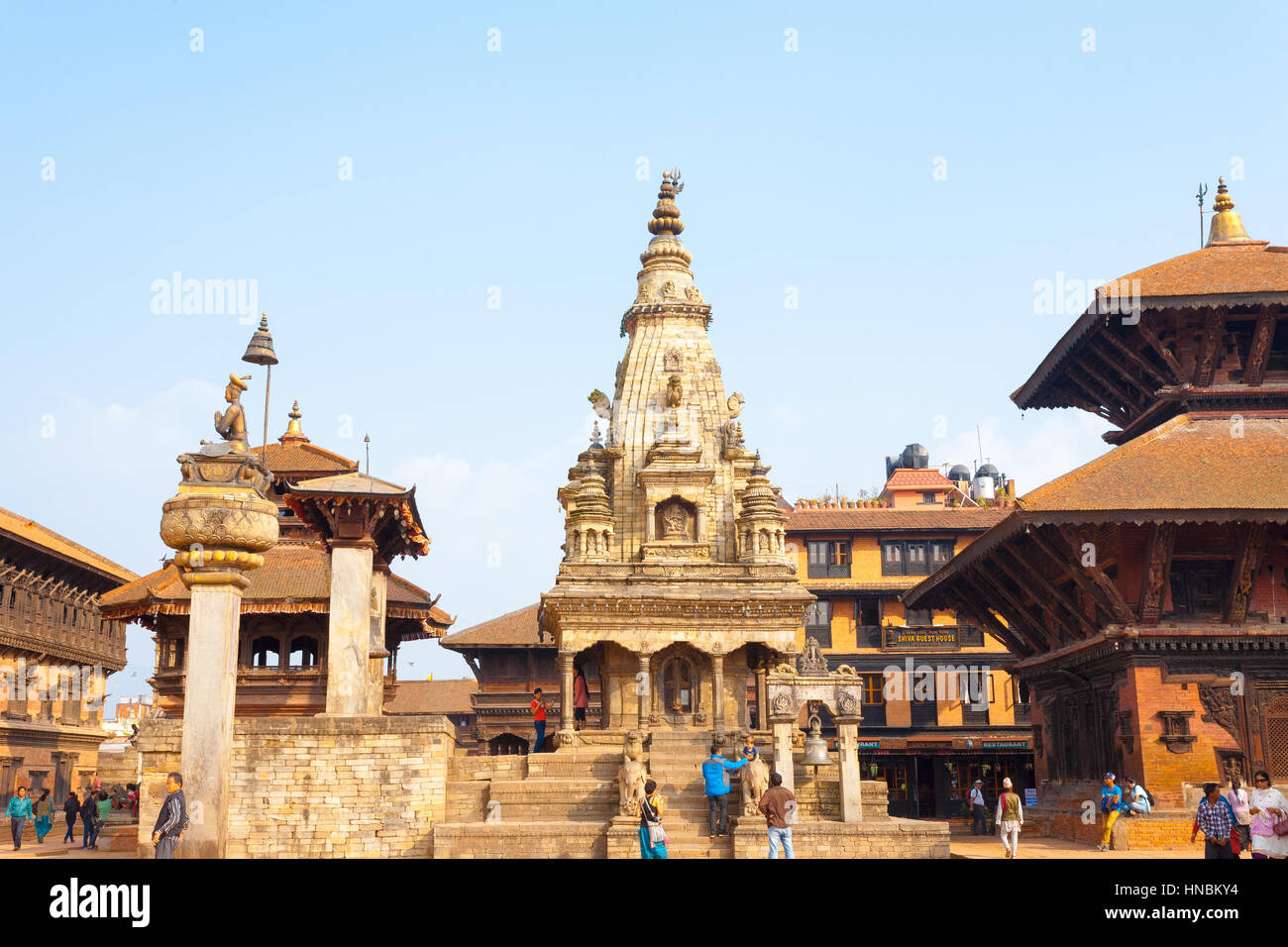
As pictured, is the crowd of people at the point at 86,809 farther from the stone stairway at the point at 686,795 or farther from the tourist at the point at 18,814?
the stone stairway at the point at 686,795

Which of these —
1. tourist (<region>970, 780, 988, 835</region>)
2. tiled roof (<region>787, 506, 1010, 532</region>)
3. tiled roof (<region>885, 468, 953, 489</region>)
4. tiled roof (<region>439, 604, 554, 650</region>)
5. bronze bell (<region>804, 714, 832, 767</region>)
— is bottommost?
tourist (<region>970, 780, 988, 835</region>)

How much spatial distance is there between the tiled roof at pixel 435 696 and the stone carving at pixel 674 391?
1030 inches

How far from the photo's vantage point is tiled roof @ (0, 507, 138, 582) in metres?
41.4

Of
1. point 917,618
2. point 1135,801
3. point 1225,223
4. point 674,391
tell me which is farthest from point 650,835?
point 917,618

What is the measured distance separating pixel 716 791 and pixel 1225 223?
2484cm

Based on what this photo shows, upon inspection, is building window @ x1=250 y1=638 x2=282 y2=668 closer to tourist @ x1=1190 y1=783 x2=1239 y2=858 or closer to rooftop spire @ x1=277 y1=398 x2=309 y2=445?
rooftop spire @ x1=277 y1=398 x2=309 y2=445

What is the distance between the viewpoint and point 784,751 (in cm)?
2412

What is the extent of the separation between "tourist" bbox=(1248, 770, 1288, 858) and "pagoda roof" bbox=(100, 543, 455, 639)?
85.0 feet

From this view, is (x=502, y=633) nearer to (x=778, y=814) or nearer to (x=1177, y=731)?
(x=1177, y=731)

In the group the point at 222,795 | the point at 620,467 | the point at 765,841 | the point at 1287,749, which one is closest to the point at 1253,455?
the point at 1287,749

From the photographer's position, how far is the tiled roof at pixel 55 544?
41.4 m

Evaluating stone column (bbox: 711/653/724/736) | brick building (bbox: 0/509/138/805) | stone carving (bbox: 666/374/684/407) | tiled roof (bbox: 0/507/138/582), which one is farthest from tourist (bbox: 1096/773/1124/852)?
tiled roof (bbox: 0/507/138/582)

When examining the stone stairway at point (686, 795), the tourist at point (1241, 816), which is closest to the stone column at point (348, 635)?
the stone stairway at point (686, 795)

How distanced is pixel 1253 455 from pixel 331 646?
70.5 feet
